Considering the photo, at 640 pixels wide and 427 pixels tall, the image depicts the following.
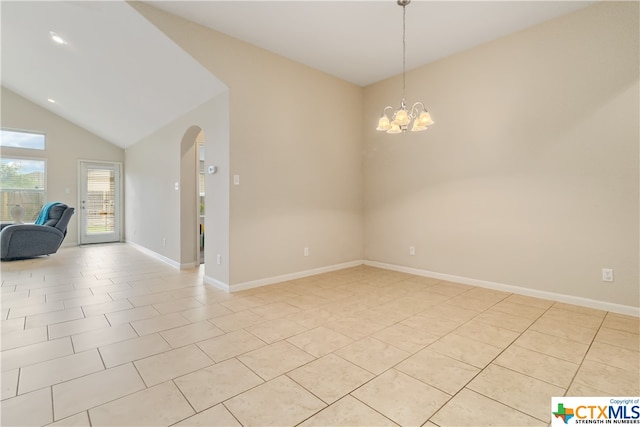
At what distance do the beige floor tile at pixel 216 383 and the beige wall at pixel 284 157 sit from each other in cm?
181

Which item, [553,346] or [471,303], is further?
[471,303]

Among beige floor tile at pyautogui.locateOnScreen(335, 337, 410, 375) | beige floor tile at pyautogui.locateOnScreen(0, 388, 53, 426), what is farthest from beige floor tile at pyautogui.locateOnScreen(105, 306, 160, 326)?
beige floor tile at pyautogui.locateOnScreen(335, 337, 410, 375)

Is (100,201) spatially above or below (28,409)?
above

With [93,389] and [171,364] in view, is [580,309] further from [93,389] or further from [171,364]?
[93,389]

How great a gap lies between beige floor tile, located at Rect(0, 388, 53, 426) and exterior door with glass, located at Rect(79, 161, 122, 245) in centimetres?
745

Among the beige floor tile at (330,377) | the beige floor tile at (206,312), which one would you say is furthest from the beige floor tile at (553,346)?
the beige floor tile at (206,312)

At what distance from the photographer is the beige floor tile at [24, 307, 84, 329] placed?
2.65 metres

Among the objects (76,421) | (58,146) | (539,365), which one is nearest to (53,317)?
(76,421)

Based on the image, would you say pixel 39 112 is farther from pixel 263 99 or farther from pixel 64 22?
pixel 263 99

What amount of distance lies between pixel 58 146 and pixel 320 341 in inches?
330

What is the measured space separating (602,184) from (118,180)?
9.66 meters

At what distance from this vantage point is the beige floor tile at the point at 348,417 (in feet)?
4.74

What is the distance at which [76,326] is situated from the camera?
103 inches

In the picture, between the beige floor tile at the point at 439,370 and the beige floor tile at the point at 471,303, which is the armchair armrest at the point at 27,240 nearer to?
the beige floor tile at the point at 439,370
